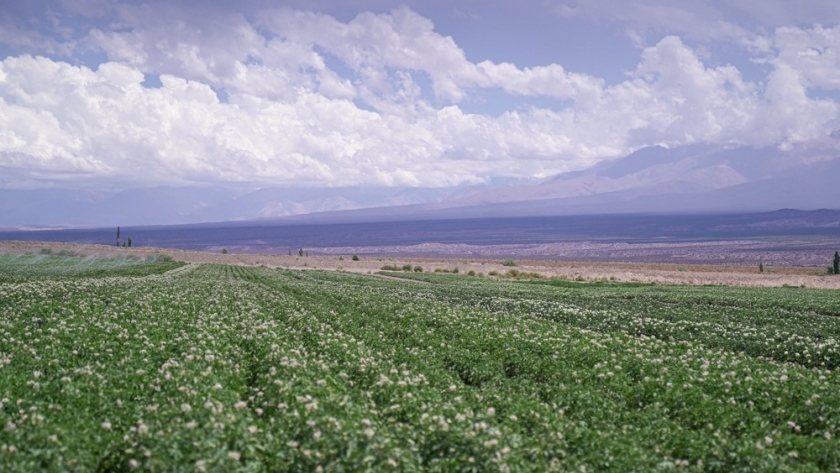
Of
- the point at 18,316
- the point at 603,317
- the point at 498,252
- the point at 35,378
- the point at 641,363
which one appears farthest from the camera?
the point at 498,252

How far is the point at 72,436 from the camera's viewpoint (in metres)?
8.99

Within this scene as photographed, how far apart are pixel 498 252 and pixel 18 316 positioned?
517 ft

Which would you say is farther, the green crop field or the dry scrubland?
the dry scrubland

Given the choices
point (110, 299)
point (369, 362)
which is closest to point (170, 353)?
point (369, 362)

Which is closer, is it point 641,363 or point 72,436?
point 72,436

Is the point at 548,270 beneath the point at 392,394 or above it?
beneath

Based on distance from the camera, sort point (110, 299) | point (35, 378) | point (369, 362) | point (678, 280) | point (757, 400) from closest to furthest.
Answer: point (35, 378) < point (757, 400) < point (369, 362) < point (110, 299) < point (678, 280)

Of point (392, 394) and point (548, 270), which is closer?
point (392, 394)

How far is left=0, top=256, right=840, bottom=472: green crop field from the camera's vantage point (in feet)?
A: 29.7

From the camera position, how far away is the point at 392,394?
12.5 meters

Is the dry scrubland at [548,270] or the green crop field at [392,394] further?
the dry scrubland at [548,270]

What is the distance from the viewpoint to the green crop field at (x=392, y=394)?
9.05 metres

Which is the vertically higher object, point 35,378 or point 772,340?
point 35,378

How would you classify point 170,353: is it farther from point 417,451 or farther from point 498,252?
point 498,252
